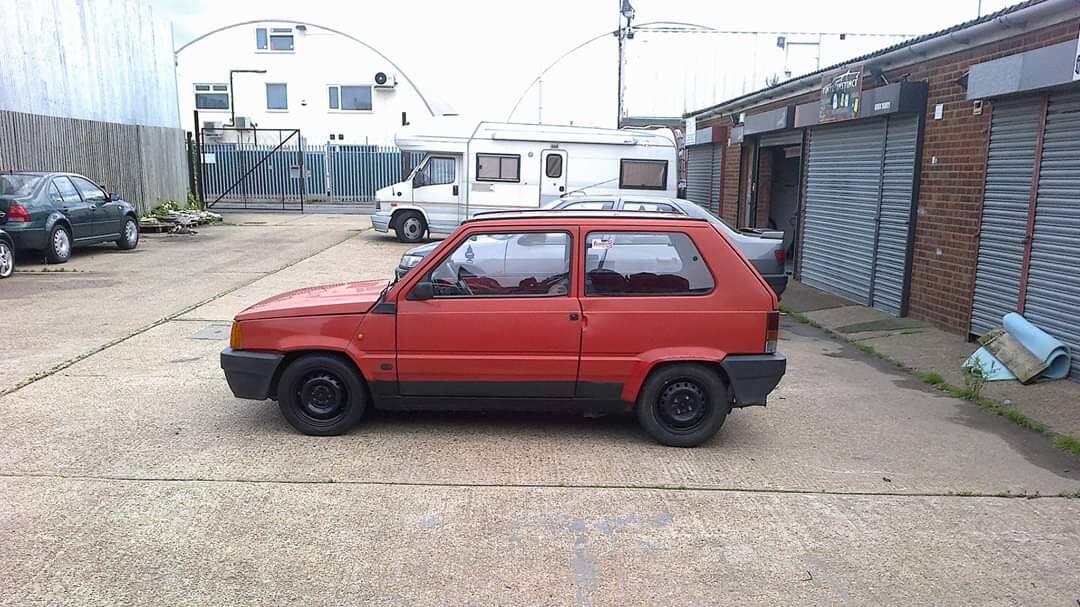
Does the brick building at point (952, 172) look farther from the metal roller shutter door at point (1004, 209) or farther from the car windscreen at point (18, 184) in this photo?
the car windscreen at point (18, 184)

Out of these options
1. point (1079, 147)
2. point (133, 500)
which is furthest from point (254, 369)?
point (1079, 147)

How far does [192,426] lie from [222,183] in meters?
30.5

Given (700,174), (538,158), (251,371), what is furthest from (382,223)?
(251,371)

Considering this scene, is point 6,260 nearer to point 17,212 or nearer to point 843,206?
point 17,212

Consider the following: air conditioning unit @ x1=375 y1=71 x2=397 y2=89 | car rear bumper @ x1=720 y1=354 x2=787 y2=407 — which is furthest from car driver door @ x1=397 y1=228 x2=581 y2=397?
air conditioning unit @ x1=375 y1=71 x2=397 y2=89

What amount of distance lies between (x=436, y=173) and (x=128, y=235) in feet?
22.4

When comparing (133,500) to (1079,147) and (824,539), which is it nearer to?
(824,539)

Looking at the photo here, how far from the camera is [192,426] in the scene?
18.7 ft

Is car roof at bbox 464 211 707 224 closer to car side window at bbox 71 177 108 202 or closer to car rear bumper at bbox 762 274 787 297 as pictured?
car rear bumper at bbox 762 274 787 297

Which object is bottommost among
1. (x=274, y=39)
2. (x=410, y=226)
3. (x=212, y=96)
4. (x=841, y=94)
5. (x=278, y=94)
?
(x=410, y=226)

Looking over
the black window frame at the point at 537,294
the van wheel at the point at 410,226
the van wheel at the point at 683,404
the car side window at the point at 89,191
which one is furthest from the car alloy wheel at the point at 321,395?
the van wheel at the point at 410,226

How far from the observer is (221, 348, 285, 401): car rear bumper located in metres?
5.39

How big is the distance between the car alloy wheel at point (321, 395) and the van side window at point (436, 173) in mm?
13802

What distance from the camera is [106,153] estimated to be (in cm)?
1947
